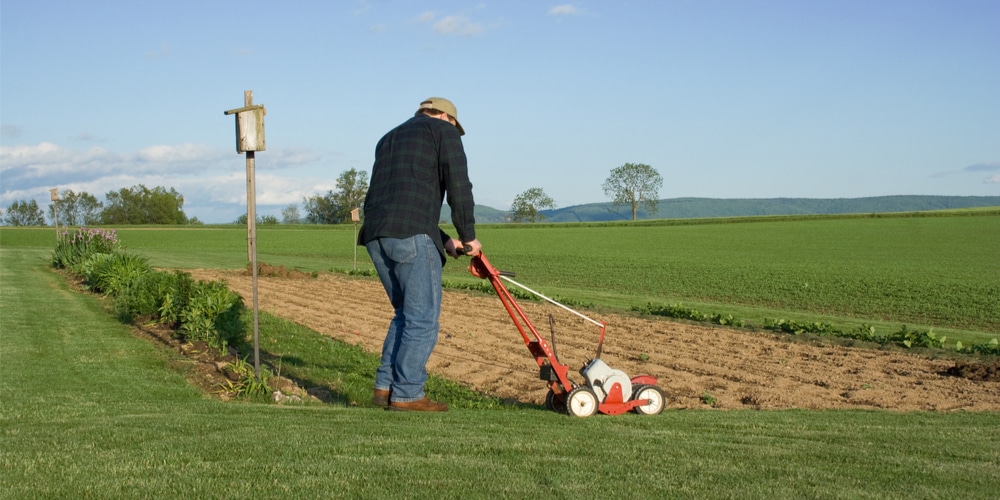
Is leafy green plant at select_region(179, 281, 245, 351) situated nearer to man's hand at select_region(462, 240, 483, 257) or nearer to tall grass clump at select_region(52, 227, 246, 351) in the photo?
tall grass clump at select_region(52, 227, 246, 351)

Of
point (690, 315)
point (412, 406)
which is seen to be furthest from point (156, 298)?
point (690, 315)

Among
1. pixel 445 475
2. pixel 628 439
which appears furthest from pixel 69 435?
pixel 628 439

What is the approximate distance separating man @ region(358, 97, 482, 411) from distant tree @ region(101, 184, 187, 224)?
111 metres

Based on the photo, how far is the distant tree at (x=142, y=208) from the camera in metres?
110

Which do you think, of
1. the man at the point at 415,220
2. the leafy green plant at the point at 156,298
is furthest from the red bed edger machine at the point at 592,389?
the leafy green plant at the point at 156,298

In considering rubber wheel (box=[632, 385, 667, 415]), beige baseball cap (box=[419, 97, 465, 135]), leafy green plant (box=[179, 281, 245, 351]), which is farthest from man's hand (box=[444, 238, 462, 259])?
leafy green plant (box=[179, 281, 245, 351])

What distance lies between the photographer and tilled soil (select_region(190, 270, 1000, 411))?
862cm

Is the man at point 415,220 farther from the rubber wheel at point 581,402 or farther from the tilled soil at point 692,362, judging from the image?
the tilled soil at point 692,362

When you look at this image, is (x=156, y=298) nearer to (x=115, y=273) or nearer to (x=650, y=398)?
(x=115, y=273)

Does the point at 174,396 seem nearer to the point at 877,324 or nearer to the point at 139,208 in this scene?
the point at 877,324

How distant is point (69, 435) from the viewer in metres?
5.07

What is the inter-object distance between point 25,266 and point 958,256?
33763 mm

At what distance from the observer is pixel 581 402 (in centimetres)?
645

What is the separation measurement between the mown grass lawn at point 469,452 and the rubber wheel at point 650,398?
0.53 ft
